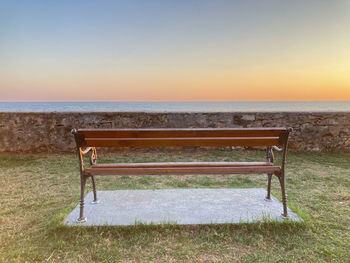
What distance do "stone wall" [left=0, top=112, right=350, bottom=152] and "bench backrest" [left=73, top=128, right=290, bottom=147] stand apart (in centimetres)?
382

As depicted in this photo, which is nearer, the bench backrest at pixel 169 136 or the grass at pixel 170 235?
the grass at pixel 170 235

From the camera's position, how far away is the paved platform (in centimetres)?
231

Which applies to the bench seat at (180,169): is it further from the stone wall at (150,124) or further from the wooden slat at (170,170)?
the stone wall at (150,124)

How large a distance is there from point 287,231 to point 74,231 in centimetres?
202

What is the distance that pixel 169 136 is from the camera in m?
2.22

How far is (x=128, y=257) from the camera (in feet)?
5.84

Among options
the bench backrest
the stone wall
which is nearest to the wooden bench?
the bench backrest

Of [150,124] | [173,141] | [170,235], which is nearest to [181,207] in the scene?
[170,235]

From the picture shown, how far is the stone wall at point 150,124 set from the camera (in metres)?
5.79

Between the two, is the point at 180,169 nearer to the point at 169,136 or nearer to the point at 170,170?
the point at 170,170

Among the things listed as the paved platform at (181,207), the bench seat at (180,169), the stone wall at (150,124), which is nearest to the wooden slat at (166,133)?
the bench seat at (180,169)

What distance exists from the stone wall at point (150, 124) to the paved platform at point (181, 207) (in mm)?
3135

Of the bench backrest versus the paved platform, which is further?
the paved platform

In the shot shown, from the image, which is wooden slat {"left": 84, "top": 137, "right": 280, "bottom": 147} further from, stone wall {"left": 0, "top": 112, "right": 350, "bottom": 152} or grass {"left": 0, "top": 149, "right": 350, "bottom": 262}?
stone wall {"left": 0, "top": 112, "right": 350, "bottom": 152}
